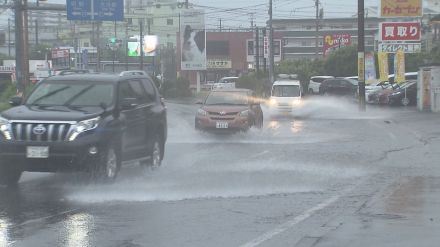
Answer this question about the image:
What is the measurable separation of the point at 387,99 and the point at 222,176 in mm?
32850

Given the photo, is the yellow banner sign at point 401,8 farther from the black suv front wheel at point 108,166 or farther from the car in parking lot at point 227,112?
the black suv front wheel at point 108,166

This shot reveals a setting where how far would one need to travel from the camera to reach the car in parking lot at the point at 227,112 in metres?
21.6

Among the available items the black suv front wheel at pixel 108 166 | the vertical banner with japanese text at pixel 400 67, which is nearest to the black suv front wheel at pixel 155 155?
the black suv front wheel at pixel 108 166

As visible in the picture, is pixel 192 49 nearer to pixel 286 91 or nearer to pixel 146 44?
pixel 146 44

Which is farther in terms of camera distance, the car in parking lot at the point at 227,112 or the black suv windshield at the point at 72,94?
the car in parking lot at the point at 227,112

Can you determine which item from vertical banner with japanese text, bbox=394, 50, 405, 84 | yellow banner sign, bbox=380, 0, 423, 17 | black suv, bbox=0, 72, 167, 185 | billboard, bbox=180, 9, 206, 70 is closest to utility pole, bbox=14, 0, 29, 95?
black suv, bbox=0, 72, 167, 185

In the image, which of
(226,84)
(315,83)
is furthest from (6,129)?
(315,83)

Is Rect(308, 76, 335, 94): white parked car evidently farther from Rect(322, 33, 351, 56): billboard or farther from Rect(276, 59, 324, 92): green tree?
Rect(322, 33, 351, 56): billboard

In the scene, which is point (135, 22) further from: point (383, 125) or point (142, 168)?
point (142, 168)

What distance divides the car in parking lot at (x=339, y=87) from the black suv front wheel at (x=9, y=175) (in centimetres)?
4482

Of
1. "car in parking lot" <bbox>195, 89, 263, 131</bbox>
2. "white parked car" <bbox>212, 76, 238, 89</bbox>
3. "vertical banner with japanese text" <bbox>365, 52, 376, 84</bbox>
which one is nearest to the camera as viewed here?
"car in parking lot" <bbox>195, 89, 263, 131</bbox>

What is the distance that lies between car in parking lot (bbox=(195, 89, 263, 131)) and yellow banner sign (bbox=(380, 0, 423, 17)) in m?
23.3

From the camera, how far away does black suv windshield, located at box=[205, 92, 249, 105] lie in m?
22.7

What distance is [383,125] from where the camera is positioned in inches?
1052
